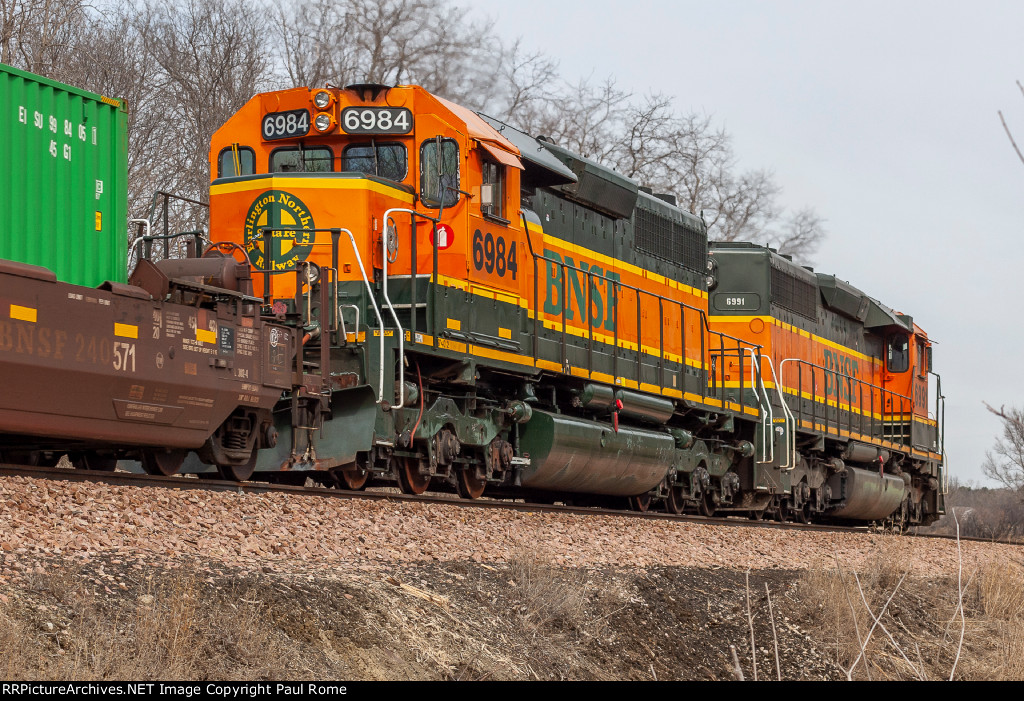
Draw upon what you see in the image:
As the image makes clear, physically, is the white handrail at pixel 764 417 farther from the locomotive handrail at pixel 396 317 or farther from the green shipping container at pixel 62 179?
the green shipping container at pixel 62 179

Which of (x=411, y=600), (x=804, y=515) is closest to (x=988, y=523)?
(x=804, y=515)

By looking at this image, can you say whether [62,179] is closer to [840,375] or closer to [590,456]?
[590,456]

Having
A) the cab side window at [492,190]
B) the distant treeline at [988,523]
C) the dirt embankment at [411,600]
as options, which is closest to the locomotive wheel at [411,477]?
the dirt embankment at [411,600]

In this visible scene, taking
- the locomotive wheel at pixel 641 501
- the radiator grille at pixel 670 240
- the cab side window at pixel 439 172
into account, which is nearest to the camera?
the cab side window at pixel 439 172

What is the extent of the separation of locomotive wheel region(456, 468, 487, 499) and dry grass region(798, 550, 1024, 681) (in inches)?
132

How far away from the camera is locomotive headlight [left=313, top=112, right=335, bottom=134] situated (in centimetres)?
1196

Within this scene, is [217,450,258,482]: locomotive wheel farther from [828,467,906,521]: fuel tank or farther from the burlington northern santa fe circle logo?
[828,467,906,521]: fuel tank

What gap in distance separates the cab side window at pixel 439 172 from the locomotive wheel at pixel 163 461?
3.47 m

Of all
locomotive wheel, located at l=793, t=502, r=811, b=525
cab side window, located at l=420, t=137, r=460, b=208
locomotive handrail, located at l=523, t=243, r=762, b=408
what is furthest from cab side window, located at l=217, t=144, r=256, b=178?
locomotive wheel, located at l=793, t=502, r=811, b=525

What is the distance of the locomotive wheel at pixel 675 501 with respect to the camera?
1659 cm

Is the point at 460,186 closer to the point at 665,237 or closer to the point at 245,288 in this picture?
the point at 245,288

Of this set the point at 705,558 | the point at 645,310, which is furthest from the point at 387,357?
the point at 645,310

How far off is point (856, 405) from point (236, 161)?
577 inches
